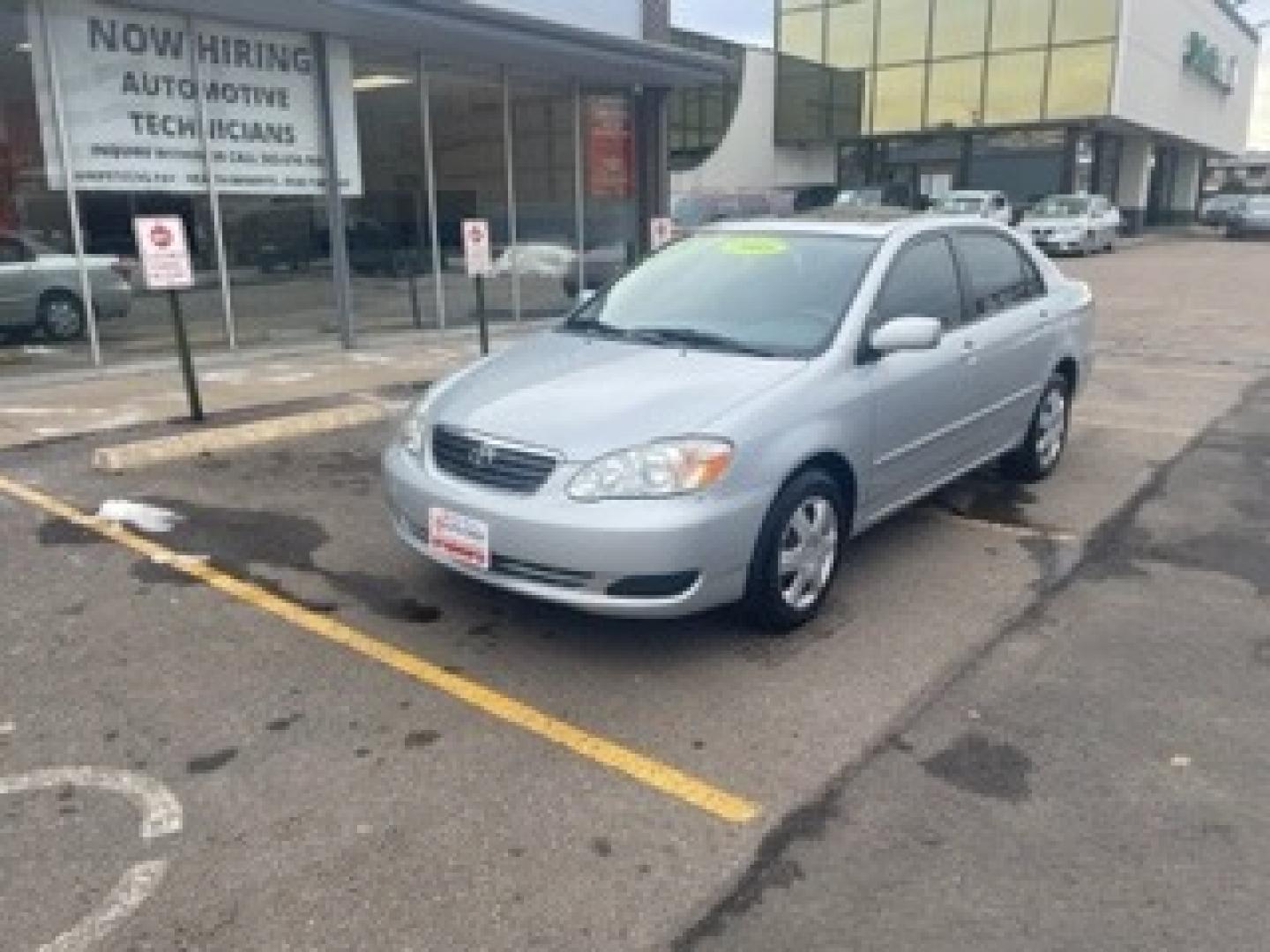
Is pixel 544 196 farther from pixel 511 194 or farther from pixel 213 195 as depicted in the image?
pixel 213 195

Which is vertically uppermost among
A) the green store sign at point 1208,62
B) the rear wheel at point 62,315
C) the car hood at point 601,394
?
the green store sign at point 1208,62

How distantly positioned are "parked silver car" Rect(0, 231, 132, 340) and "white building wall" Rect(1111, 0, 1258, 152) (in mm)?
33085

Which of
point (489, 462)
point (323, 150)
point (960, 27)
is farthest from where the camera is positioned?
point (960, 27)

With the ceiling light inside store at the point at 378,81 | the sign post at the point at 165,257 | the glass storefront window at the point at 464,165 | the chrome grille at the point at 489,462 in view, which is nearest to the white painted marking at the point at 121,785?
the chrome grille at the point at 489,462

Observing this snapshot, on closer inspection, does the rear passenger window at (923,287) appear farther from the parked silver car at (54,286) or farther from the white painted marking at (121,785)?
the parked silver car at (54,286)

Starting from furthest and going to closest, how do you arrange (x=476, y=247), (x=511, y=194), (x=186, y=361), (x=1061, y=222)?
(x=1061, y=222)
(x=511, y=194)
(x=476, y=247)
(x=186, y=361)

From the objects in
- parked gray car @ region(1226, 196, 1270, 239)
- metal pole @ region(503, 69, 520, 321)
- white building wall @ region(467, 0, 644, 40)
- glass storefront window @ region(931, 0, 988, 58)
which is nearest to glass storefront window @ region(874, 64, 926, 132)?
glass storefront window @ region(931, 0, 988, 58)

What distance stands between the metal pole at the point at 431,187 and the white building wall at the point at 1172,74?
2903 cm

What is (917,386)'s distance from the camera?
5027mm

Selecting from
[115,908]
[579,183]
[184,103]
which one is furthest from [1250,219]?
[115,908]

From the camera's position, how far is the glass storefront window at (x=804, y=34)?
137 feet

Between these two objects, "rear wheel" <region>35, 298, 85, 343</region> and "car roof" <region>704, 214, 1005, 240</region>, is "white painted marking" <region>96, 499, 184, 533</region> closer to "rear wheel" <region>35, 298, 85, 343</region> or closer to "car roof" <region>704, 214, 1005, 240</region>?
"car roof" <region>704, 214, 1005, 240</region>

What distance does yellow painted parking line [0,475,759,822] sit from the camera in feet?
10.8

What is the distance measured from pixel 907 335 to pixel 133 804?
10.9ft
